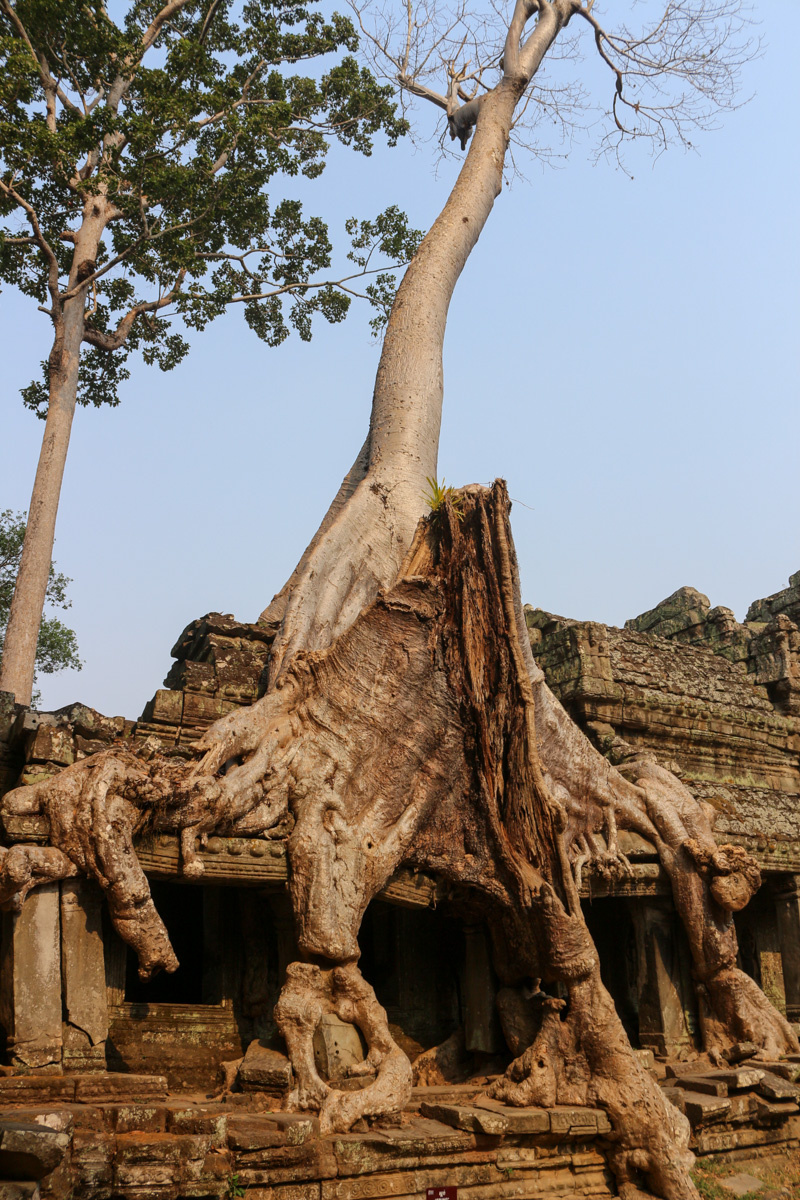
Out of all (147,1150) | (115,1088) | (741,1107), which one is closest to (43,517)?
(115,1088)

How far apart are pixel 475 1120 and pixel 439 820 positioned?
7.10ft

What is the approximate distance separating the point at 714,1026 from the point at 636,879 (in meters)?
1.30

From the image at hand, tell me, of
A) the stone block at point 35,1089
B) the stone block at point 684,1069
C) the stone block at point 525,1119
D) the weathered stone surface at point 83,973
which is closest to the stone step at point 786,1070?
the stone block at point 684,1069

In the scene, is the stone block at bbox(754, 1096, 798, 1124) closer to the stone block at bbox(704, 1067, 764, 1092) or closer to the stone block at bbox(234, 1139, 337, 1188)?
the stone block at bbox(704, 1067, 764, 1092)

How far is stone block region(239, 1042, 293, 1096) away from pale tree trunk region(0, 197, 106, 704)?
5400 mm

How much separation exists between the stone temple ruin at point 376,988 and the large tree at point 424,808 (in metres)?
0.19

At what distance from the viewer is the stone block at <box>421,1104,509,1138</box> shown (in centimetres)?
594

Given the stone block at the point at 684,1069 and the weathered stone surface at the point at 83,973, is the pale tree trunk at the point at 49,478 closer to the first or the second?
the weathered stone surface at the point at 83,973

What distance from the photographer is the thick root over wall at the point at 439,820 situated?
6.05 metres

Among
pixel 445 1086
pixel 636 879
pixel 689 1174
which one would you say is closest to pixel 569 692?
pixel 636 879

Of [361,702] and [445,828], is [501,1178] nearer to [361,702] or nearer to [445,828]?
[445,828]

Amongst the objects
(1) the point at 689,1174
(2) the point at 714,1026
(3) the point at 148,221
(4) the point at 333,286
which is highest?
(4) the point at 333,286

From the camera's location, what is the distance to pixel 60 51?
12.5 m

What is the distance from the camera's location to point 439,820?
764cm
